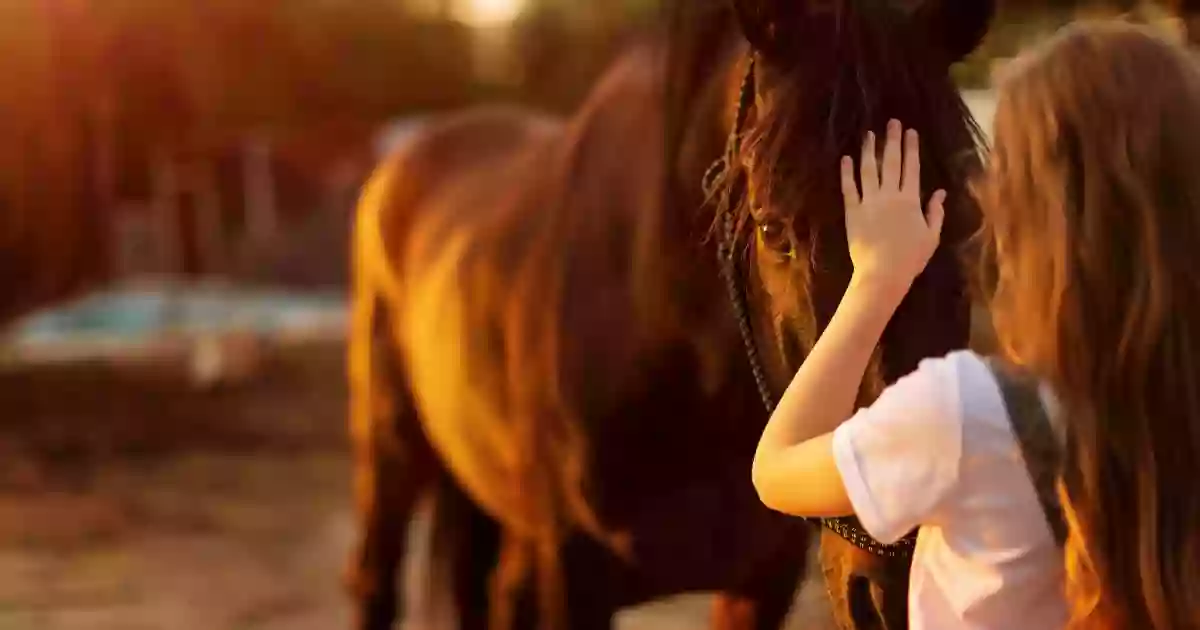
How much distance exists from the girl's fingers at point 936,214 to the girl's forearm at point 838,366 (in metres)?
0.06

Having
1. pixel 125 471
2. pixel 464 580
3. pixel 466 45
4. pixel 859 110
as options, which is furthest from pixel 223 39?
pixel 859 110

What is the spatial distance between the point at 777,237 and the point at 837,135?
0.09 metres

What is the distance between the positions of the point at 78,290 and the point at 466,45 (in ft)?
8.33

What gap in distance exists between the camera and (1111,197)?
0.67 m

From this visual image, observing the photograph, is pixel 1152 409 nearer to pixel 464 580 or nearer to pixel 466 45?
pixel 464 580

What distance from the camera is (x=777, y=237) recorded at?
0.88 metres

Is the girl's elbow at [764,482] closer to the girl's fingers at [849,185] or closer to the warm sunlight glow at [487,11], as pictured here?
the girl's fingers at [849,185]

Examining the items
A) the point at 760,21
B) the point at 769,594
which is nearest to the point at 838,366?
the point at 760,21

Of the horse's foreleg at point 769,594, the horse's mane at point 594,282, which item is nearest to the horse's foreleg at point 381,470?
the horse's mane at point 594,282

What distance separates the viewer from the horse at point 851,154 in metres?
0.83

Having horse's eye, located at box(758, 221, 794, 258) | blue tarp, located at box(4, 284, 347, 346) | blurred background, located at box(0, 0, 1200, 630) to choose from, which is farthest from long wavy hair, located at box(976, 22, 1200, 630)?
blue tarp, located at box(4, 284, 347, 346)

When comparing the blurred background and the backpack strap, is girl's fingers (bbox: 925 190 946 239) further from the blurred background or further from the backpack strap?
the blurred background

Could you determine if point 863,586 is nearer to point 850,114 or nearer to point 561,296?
point 850,114

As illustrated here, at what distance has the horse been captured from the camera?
83cm
